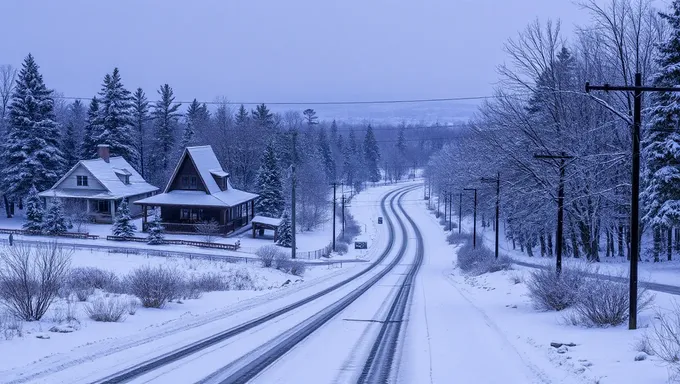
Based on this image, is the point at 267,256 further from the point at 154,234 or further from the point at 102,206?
the point at 102,206

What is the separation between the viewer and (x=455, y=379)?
35.6 ft

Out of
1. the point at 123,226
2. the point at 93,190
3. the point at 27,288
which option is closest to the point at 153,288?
the point at 27,288

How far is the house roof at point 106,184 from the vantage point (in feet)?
200

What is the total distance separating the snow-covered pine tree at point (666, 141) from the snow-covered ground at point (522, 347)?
491 inches

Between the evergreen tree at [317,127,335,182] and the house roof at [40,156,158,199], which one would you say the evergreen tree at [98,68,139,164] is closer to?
the house roof at [40,156,158,199]

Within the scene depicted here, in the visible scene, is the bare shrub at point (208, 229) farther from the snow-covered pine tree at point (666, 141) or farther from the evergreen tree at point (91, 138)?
the snow-covered pine tree at point (666, 141)

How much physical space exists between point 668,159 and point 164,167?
69.3 meters

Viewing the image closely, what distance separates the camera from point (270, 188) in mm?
72438

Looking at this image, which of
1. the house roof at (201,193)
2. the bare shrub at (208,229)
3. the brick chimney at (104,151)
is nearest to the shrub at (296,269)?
the bare shrub at (208,229)

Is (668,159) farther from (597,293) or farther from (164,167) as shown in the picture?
(164,167)

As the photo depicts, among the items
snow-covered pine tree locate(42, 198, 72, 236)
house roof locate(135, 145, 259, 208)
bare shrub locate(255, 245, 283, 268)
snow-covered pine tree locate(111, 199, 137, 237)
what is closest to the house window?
house roof locate(135, 145, 259, 208)

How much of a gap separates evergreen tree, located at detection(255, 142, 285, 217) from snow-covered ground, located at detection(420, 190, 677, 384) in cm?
5047

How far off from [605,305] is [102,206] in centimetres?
5905

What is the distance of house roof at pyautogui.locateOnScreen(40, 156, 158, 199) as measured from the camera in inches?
2402
